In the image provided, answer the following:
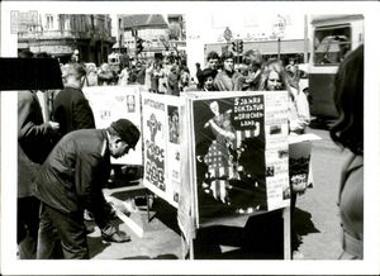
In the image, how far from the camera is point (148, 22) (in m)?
4.06

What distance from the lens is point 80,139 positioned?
384 centimetres

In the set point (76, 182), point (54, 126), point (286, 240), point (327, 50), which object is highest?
point (327, 50)

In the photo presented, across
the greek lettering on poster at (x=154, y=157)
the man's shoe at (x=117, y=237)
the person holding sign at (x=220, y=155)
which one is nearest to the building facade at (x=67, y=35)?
the greek lettering on poster at (x=154, y=157)

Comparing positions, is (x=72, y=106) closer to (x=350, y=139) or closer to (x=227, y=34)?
(x=227, y=34)

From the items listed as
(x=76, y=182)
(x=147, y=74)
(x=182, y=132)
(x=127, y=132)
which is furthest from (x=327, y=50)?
(x=76, y=182)

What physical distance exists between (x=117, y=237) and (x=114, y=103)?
103 cm

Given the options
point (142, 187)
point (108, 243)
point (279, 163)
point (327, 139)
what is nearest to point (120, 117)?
point (142, 187)

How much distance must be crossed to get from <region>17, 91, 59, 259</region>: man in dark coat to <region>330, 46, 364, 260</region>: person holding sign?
2242 mm

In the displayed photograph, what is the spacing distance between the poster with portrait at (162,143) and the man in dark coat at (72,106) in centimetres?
45

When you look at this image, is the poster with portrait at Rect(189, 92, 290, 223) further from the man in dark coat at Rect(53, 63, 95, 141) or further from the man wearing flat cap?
the man in dark coat at Rect(53, 63, 95, 141)

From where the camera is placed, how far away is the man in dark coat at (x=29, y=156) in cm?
416

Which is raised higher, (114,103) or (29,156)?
(114,103)

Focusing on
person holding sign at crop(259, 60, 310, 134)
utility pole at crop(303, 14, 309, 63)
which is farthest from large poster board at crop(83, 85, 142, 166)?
utility pole at crop(303, 14, 309, 63)

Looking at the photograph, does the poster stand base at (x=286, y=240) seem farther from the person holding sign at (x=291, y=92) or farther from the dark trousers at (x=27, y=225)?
the dark trousers at (x=27, y=225)
